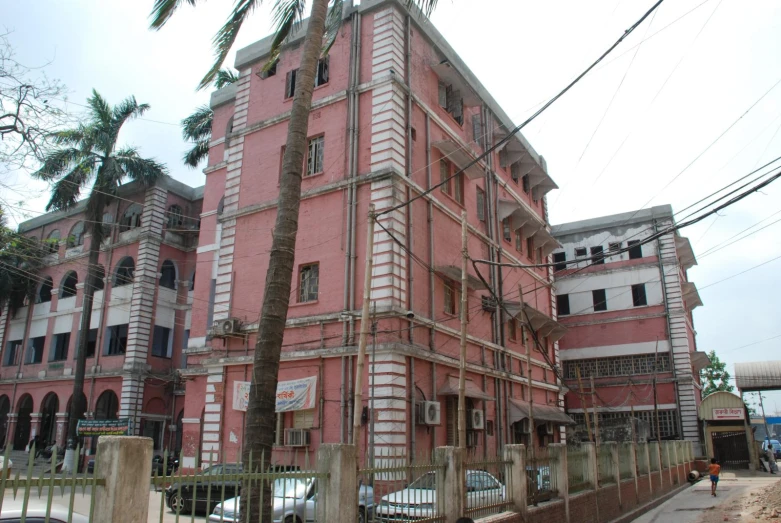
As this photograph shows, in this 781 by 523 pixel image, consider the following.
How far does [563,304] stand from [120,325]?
2772cm

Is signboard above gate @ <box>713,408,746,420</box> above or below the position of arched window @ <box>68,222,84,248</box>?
below

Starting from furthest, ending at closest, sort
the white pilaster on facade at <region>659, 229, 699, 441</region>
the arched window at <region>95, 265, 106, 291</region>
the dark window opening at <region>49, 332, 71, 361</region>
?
the dark window opening at <region>49, 332, 71, 361</region>, the arched window at <region>95, 265, 106, 291</region>, the white pilaster on facade at <region>659, 229, 699, 441</region>

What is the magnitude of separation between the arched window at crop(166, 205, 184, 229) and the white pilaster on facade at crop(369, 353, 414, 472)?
22.8 meters

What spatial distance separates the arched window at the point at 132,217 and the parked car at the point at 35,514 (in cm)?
3382

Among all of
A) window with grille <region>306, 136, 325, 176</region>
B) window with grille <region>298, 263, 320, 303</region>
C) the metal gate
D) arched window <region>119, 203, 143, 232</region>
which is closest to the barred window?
the metal gate

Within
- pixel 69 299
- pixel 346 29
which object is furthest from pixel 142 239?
pixel 346 29

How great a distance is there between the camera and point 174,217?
3812 centimetres

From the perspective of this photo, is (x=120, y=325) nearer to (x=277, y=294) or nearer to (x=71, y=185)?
(x=71, y=185)

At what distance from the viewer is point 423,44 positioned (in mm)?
24281

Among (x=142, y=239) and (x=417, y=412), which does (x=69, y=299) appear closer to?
(x=142, y=239)

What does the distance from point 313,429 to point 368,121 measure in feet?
33.5

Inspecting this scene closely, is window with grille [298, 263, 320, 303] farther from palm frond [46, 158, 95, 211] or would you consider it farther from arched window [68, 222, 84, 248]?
arched window [68, 222, 84, 248]

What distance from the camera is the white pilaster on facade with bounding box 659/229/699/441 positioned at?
3659 centimetres

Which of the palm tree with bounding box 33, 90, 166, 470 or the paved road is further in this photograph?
the palm tree with bounding box 33, 90, 166, 470
